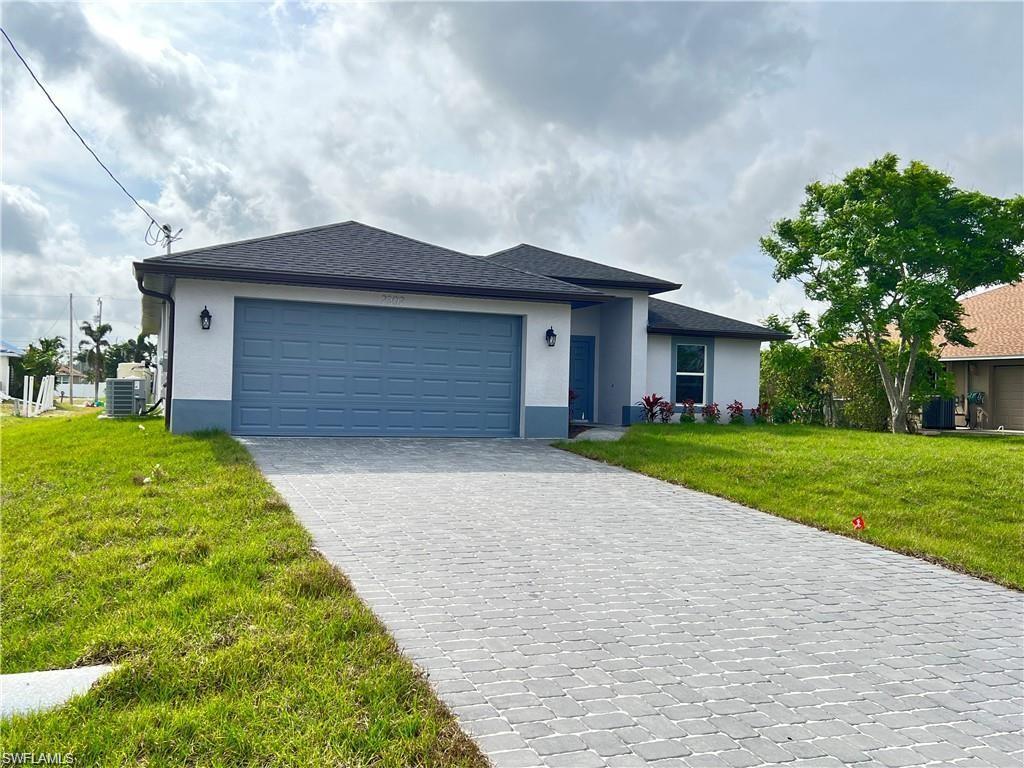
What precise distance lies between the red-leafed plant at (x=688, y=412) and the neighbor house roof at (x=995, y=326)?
33.4 ft

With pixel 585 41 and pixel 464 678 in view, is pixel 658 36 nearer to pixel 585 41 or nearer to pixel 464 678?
pixel 585 41

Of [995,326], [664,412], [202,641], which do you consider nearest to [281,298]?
[664,412]

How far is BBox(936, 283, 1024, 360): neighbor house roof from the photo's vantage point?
24.2 meters

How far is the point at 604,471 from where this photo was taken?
11.3 metres

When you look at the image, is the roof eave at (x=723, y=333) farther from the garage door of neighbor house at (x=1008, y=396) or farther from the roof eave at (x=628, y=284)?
the garage door of neighbor house at (x=1008, y=396)

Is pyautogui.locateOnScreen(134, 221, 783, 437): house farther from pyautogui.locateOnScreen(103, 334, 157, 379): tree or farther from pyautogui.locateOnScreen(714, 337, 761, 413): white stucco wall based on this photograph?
pyautogui.locateOnScreen(103, 334, 157, 379): tree

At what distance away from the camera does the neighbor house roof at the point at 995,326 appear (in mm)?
24250

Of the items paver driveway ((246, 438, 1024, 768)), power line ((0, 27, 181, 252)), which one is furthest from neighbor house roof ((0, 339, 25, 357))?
paver driveway ((246, 438, 1024, 768))

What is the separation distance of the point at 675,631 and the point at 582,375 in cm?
1532

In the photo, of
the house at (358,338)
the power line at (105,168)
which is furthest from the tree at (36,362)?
the house at (358,338)

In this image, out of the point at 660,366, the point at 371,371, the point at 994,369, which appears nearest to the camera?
the point at 371,371

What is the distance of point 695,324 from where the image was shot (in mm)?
19484

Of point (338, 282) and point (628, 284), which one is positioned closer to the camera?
point (338, 282)

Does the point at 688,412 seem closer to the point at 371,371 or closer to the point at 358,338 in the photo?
the point at 371,371
